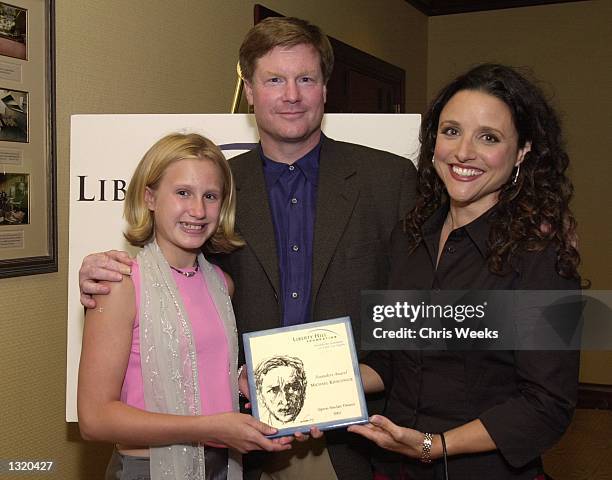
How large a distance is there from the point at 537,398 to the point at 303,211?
822 millimetres

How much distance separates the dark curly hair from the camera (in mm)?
1608

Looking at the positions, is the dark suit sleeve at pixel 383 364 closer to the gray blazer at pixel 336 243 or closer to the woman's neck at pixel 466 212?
the gray blazer at pixel 336 243

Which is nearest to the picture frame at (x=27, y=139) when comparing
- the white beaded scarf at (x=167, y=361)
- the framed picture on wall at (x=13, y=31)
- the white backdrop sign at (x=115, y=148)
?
the framed picture on wall at (x=13, y=31)

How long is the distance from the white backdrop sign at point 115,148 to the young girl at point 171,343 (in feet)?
2.00

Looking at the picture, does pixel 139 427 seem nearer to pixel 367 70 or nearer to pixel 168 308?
pixel 168 308

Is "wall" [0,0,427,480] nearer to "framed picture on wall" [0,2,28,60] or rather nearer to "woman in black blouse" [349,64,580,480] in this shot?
"framed picture on wall" [0,2,28,60]

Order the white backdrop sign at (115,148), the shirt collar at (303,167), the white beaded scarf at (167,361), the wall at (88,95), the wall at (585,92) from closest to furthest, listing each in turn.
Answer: the white beaded scarf at (167,361)
the shirt collar at (303,167)
the white backdrop sign at (115,148)
the wall at (88,95)
the wall at (585,92)

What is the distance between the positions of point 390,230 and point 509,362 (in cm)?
55

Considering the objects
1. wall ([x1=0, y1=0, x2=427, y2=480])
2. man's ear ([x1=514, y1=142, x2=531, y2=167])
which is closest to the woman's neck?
man's ear ([x1=514, y1=142, x2=531, y2=167])

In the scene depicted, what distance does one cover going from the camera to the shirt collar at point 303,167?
209 cm

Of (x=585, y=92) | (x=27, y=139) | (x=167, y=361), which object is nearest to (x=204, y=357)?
(x=167, y=361)

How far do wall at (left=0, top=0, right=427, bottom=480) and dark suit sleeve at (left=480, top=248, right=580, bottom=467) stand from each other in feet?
4.93

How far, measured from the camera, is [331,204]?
202cm

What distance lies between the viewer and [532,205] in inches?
65.2
